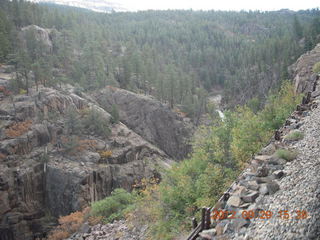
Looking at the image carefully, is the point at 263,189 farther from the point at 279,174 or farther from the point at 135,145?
the point at 135,145

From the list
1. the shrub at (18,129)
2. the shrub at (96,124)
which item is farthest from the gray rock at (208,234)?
the shrub at (18,129)

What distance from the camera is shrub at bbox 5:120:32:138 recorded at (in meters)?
41.5

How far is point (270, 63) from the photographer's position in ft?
324

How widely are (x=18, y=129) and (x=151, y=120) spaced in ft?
99.3

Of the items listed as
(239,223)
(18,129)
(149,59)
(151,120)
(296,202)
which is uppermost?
(149,59)

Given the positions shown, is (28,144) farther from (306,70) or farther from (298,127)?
(306,70)

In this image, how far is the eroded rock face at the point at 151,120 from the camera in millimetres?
61594

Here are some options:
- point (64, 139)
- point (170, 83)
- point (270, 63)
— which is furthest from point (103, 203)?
point (270, 63)

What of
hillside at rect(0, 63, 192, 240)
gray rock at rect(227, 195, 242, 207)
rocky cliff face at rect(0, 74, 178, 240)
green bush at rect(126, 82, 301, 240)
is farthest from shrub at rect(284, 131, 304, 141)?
hillside at rect(0, 63, 192, 240)

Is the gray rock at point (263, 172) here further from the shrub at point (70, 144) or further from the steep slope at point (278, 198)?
the shrub at point (70, 144)

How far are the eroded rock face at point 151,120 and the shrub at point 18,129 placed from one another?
65.2 feet

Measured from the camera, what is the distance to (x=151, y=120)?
62.8 m

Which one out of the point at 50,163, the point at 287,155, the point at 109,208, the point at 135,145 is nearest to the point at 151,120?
the point at 135,145

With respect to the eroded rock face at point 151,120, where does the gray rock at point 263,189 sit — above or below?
above
